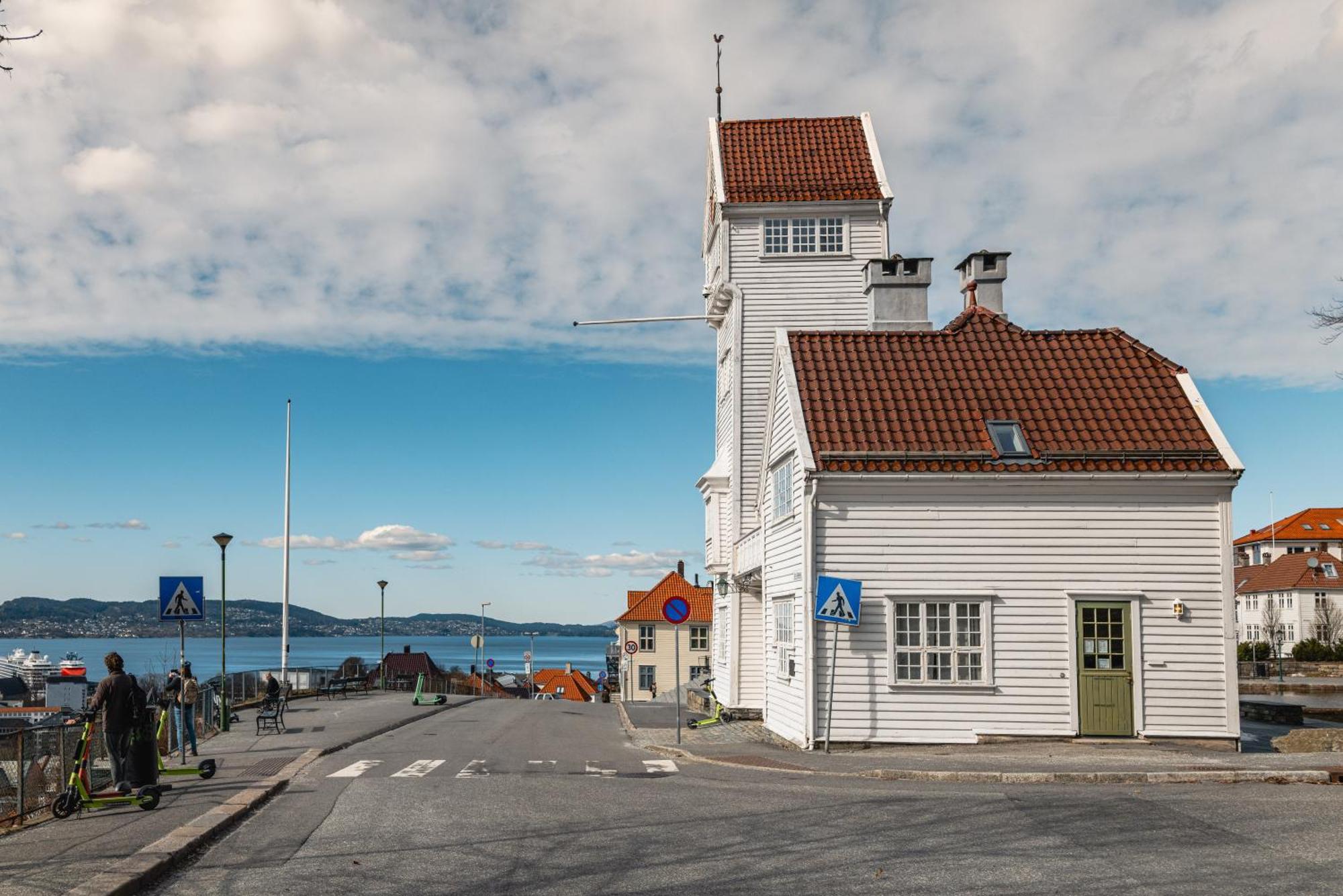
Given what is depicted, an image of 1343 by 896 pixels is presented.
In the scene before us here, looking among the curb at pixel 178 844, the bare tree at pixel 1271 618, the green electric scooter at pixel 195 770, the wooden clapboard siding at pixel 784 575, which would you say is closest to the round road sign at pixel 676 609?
the wooden clapboard siding at pixel 784 575

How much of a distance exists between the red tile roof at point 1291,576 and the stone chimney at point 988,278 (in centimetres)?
7091

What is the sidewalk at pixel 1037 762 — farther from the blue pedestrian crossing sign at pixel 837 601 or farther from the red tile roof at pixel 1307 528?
the red tile roof at pixel 1307 528

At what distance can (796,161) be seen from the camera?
29.5m

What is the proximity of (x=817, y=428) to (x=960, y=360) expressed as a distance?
3.55 meters

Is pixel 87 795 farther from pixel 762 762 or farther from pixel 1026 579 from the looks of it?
pixel 1026 579

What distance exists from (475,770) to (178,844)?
696 centimetres

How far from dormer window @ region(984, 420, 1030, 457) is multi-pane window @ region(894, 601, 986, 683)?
253cm

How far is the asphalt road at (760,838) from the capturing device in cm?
876

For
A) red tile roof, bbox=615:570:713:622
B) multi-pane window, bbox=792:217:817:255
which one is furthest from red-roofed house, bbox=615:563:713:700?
multi-pane window, bbox=792:217:817:255

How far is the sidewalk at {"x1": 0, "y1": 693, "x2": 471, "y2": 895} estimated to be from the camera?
30.1 feet

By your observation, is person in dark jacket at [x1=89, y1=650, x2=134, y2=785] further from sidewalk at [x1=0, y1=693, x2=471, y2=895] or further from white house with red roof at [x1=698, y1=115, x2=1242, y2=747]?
white house with red roof at [x1=698, y1=115, x2=1242, y2=747]

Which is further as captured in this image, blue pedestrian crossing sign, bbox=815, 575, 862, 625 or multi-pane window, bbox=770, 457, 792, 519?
multi-pane window, bbox=770, 457, 792, 519

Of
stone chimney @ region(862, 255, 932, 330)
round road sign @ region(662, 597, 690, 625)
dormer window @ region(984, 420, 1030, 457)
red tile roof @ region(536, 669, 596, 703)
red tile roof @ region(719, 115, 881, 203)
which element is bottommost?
red tile roof @ region(536, 669, 596, 703)

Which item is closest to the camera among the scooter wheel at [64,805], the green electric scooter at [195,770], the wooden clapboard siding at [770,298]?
the scooter wheel at [64,805]
